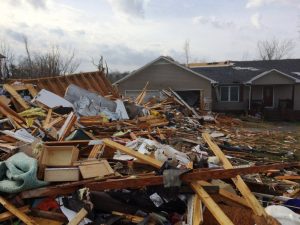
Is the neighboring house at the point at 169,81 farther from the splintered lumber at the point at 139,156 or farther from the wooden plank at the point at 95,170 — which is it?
the wooden plank at the point at 95,170

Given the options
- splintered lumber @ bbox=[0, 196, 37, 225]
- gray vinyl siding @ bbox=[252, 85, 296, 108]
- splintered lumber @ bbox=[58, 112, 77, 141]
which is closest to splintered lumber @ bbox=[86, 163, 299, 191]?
splintered lumber @ bbox=[0, 196, 37, 225]

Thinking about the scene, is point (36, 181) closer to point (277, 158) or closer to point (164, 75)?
point (277, 158)

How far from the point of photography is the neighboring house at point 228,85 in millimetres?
28203

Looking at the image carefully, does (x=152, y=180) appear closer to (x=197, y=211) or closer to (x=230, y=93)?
(x=197, y=211)

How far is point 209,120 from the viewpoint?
19625 mm

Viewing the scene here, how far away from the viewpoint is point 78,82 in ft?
50.1

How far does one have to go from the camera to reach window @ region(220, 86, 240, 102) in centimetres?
2908

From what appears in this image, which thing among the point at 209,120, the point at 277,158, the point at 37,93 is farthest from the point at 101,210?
the point at 209,120

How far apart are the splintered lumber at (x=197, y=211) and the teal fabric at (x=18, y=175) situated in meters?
2.16

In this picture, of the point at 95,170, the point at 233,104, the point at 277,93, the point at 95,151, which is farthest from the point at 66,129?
the point at 277,93

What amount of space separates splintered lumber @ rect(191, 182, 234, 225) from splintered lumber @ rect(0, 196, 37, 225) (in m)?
2.22

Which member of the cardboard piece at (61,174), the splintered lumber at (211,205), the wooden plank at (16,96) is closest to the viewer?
the splintered lumber at (211,205)

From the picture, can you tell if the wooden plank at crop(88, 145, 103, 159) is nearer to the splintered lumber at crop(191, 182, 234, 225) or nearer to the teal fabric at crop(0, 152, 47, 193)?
the teal fabric at crop(0, 152, 47, 193)

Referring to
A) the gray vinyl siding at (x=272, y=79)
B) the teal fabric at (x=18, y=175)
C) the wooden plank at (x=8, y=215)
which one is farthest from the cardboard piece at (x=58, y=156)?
the gray vinyl siding at (x=272, y=79)
